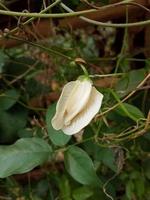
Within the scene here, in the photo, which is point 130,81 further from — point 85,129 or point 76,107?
point 76,107

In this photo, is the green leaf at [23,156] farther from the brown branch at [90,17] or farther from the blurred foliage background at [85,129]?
the brown branch at [90,17]

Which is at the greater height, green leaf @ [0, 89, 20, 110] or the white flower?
the white flower

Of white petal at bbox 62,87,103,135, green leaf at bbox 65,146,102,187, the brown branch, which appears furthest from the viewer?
the brown branch

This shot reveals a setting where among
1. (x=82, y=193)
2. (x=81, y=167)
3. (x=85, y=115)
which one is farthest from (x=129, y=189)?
(x=85, y=115)

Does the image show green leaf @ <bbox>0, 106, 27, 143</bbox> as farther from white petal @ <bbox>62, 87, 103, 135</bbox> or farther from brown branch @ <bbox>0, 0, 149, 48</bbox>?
white petal @ <bbox>62, 87, 103, 135</bbox>

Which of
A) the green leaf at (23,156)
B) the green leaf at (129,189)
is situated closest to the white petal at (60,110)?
the green leaf at (23,156)

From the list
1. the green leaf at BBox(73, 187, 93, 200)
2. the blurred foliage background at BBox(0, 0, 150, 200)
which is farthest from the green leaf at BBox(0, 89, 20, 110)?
the green leaf at BBox(73, 187, 93, 200)

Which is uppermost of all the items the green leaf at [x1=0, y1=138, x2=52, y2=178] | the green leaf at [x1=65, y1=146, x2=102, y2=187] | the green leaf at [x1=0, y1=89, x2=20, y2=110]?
the green leaf at [x1=0, y1=138, x2=52, y2=178]
